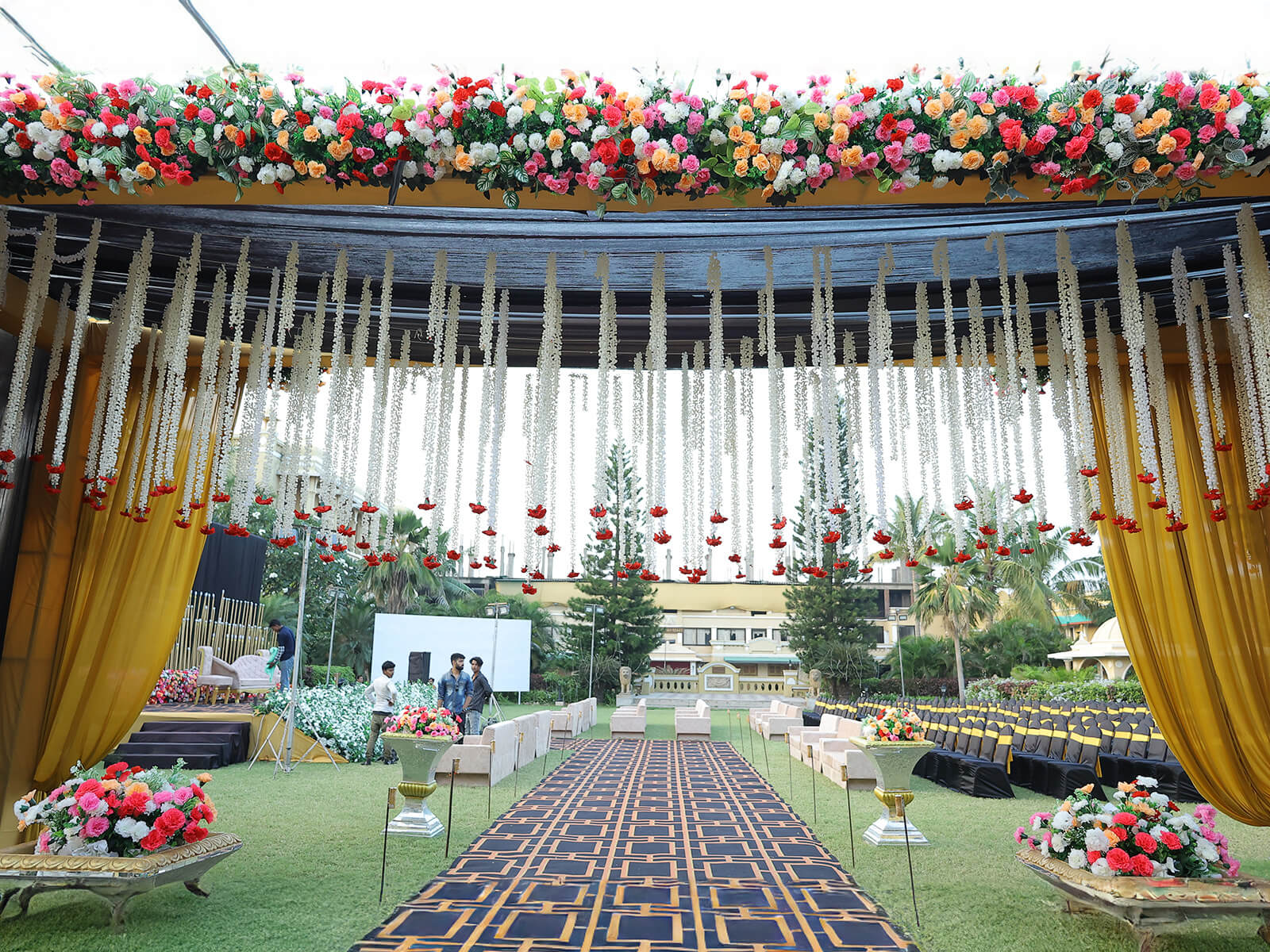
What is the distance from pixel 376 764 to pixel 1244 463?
32.6ft

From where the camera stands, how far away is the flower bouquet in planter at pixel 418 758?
6.22 meters

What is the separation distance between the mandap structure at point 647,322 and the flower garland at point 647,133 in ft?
0.05

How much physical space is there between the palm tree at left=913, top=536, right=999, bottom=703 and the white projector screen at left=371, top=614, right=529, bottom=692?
1199 centimetres

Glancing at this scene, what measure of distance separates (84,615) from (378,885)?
246cm

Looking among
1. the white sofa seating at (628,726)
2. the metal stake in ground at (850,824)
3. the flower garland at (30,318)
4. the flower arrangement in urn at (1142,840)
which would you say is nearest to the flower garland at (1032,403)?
the flower arrangement in urn at (1142,840)

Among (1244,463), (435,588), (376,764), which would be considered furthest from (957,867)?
(435,588)

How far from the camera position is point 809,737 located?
11594 mm

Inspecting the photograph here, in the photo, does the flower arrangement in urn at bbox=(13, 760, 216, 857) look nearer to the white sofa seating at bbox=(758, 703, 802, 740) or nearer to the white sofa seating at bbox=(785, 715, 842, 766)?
the white sofa seating at bbox=(785, 715, 842, 766)

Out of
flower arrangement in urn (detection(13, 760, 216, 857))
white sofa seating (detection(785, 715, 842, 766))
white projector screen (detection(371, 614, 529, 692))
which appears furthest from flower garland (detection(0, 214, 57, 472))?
white projector screen (detection(371, 614, 529, 692))

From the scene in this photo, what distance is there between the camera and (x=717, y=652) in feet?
126

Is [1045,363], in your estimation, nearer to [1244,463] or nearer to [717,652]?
Result: [1244,463]

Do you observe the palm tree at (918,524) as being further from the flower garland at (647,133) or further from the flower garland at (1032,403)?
the flower garland at (647,133)

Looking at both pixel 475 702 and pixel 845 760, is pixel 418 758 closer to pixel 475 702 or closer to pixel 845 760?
pixel 475 702

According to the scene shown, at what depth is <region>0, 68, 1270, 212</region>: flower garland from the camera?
10.00 feet
